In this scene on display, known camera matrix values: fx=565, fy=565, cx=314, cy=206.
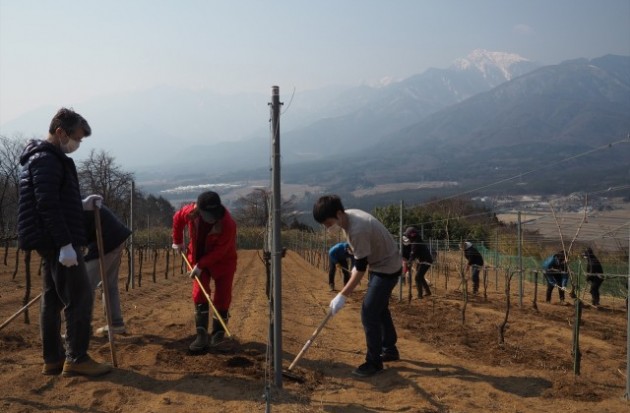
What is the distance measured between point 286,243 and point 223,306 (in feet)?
137

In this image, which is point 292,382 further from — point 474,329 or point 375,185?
point 375,185

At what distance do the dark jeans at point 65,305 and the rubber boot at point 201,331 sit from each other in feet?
3.29

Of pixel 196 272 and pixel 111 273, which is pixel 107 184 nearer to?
pixel 111 273

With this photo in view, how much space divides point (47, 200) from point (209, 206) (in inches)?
55.9

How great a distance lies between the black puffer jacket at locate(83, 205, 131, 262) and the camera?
5129 millimetres

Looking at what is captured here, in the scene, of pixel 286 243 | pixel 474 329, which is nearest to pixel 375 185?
pixel 286 243

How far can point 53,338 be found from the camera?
13.8 ft

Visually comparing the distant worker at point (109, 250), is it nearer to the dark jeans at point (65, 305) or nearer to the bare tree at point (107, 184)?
the dark jeans at point (65, 305)

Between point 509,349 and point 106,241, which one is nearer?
point 106,241

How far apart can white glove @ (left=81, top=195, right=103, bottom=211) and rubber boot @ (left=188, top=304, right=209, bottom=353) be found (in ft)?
4.09

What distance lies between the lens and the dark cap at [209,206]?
195 inches

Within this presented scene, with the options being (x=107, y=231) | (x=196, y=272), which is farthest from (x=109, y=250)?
(x=196, y=272)

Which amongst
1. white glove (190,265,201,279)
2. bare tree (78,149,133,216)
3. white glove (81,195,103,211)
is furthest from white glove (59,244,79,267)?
bare tree (78,149,133,216)

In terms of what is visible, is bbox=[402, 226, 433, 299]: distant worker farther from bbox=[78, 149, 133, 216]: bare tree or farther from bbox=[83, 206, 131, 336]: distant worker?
bbox=[78, 149, 133, 216]: bare tree
